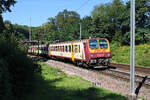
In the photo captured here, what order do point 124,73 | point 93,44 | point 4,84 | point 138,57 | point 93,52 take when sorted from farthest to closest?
point 138,57 → point 93,44 → point 93,52 → point 124,73 → point 4,84

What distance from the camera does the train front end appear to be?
48.1ft

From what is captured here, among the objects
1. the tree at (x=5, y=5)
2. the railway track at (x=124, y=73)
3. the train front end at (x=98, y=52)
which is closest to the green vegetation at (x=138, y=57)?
the railway track at (x=124, y=73)

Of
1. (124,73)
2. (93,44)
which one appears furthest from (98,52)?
(124,73)

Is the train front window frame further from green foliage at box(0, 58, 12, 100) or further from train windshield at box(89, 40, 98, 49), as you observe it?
green foliage at box(0, 58, 12, 100)

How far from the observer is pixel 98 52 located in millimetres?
14898

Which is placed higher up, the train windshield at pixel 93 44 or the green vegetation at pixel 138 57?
the train windshield at pixel 93 44

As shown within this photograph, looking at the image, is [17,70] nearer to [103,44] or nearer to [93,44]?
[93,44]

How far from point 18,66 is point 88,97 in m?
2.90

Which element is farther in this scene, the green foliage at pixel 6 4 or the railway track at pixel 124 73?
the green foliage at pixel 6 4

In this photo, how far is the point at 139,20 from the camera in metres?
39.2

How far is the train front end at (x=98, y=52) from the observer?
14.6m

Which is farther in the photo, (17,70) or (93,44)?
(93,44)

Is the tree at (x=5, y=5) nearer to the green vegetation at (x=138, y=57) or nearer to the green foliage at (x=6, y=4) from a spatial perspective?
the green foliage at (x=6, y=4)

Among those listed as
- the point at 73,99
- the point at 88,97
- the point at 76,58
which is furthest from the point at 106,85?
the point at 76,58
